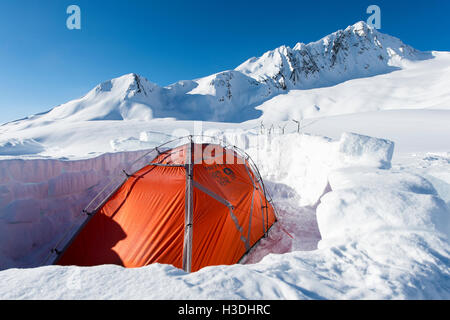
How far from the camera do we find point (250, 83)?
66938 mm

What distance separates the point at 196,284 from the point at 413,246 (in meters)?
1.52

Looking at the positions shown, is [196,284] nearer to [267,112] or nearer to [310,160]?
[310,160]

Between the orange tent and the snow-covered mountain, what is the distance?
4752 centimetres

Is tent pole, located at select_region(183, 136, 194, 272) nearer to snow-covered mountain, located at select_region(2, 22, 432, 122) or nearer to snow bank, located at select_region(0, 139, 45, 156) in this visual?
snow bank, located at select_region(0, 139, 45, 156)

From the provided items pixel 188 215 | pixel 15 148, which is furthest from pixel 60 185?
pixel 15 148

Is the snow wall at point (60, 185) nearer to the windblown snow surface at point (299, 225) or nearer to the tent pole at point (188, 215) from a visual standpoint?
the windblown snow surface at point (299, 225)

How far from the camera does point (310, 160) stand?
462cm

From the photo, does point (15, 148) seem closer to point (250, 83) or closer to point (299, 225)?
point (299, 225)

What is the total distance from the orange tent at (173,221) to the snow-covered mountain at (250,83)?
156ft

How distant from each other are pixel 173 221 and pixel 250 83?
70772mm

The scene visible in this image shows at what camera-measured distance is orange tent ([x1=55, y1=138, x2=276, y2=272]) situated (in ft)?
8.07

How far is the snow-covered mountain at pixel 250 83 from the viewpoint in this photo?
4828 centimetres
